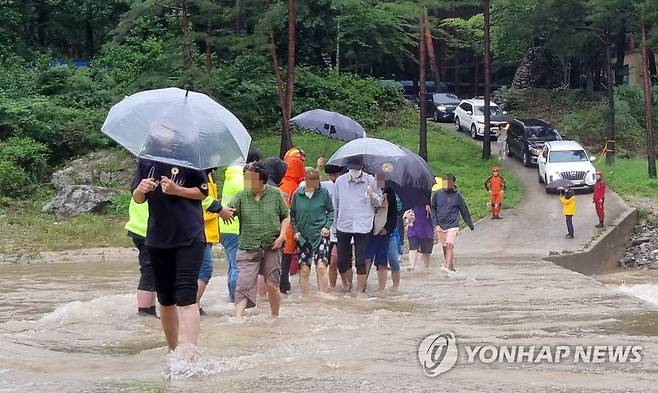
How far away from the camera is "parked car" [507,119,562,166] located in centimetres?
3519

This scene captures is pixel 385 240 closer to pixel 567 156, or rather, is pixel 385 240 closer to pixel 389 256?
pixel 389 256

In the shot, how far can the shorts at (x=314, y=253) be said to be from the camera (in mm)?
11497

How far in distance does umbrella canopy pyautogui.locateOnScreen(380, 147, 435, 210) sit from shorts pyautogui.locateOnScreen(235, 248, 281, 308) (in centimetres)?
325

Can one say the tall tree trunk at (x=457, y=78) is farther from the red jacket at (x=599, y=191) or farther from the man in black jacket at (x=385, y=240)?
the man in black jacket at (x=385, y=240)

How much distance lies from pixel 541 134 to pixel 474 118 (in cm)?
601

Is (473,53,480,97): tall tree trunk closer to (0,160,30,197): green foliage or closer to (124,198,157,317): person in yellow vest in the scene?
(0,160,30,197): green foliage

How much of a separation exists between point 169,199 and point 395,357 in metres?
2.13

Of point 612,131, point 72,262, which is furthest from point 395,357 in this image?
point 612,131

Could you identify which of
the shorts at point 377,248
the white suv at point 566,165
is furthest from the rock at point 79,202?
the white suv at point 566,165

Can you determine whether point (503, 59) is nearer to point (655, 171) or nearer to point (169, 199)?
point (655, 171)

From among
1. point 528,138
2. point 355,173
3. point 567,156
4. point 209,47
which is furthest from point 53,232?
point 528,138

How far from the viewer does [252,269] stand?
31.4 ft

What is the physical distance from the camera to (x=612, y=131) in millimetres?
36094

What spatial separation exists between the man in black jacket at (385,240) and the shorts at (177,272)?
5.38 metres
